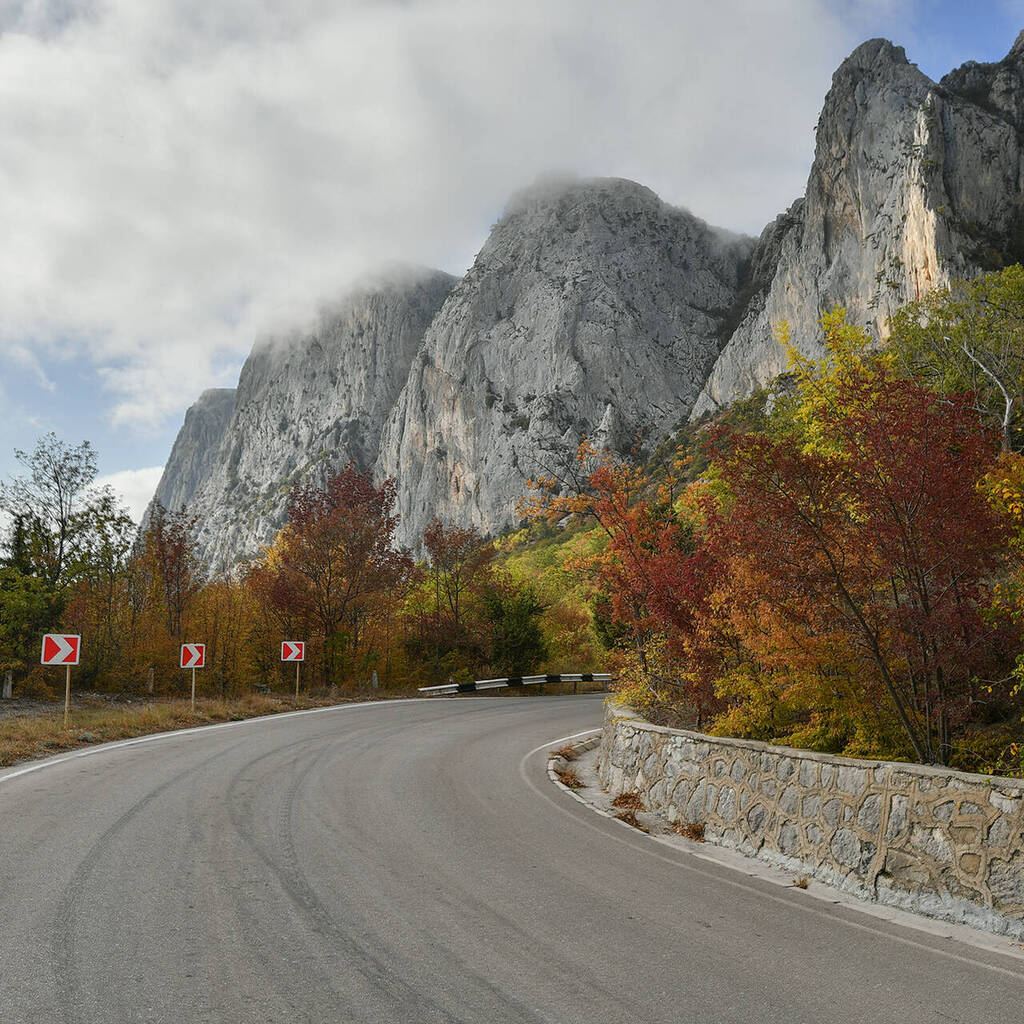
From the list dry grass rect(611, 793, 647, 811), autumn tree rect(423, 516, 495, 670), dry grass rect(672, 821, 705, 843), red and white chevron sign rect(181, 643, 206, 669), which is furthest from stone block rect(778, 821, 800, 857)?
autumn tree rect(423, 516, 495, 670)

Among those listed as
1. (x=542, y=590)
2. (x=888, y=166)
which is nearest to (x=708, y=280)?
(x=888, y=166)

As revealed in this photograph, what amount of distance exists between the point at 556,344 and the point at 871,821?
104 meters

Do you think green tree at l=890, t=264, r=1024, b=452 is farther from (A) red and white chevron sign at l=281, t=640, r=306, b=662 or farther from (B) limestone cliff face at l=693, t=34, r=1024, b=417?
(B) limestone cliff face at l=693, t=34, r=1024, b=417

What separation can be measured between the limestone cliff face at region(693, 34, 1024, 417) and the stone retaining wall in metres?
65.1

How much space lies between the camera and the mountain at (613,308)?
67125 mm

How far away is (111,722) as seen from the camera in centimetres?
1502

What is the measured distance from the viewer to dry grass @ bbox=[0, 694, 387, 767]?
39.4ft

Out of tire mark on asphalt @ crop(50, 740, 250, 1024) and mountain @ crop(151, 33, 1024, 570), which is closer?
tire mark on asphalt @ crop(50, 740, 250, 1024)

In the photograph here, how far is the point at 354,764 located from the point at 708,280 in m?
120

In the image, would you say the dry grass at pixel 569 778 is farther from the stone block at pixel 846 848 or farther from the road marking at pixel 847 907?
the stone block at pixel 846 848

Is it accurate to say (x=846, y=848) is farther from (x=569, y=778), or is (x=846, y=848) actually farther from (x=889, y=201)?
(x=889, y=201)

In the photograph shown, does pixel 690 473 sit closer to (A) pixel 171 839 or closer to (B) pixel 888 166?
(B) pixel 888 166

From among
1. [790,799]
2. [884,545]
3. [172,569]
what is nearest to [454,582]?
[172,569]

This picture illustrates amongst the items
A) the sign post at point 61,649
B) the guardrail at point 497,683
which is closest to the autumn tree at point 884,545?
the sign post at point 61,649
